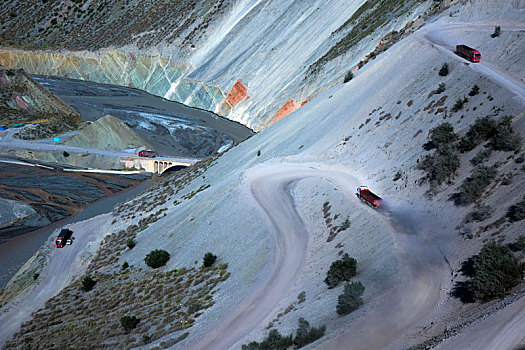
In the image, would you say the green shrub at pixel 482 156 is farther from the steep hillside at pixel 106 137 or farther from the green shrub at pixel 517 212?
the steep hillside at pixel 106 137

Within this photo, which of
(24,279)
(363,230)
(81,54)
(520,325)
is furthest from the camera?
(81,54)

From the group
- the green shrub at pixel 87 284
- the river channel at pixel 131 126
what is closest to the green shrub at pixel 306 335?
the green shrub at pixel 87 284

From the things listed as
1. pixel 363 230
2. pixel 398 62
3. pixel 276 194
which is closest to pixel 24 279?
pixel 276 194

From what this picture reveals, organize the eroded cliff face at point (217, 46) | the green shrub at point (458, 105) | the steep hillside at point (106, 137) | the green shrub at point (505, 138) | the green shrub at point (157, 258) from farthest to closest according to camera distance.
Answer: the steep hillside at point (106, 137)
the eroded cliff face at point (217, 46)
the green shrub at point (157, 258)
the green shrub at point (458, 105)
the green shrub at point (505, 138)

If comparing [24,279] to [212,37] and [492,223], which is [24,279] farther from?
[212,37]

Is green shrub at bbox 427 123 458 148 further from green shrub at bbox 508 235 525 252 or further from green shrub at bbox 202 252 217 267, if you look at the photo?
green shrub at bbox 202 252 217 267

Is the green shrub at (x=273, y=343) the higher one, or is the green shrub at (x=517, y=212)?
the green shrub at (x=273, y=343)
